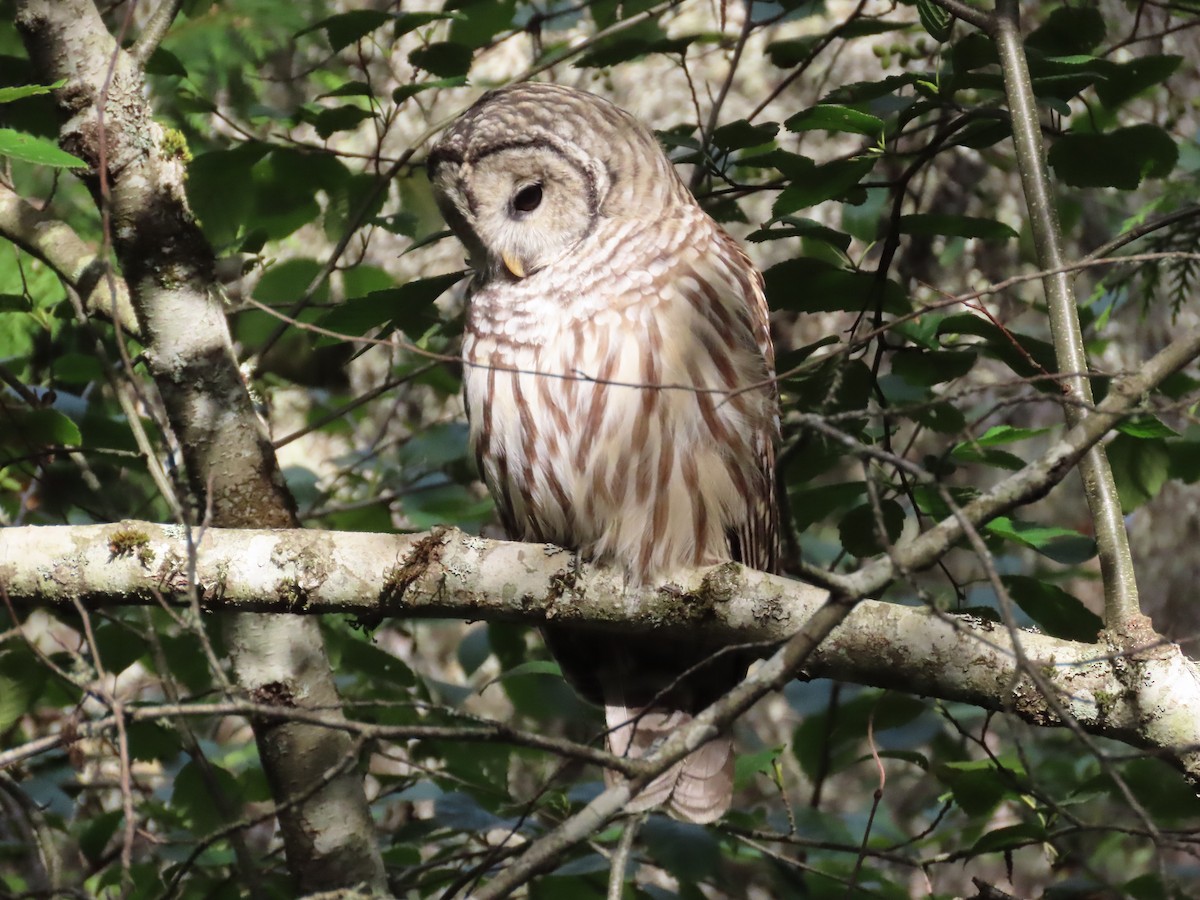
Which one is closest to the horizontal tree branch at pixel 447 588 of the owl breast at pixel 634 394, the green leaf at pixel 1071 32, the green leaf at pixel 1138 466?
the owl breast at pixel 634 394

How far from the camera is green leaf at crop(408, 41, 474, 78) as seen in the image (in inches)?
126

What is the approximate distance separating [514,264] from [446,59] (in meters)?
0.56

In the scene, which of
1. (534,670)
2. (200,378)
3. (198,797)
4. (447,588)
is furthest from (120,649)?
(447,588)

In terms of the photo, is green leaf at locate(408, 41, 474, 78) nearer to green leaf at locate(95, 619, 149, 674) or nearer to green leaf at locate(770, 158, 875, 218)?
green leaf at locate(770, 158, 875, 218)

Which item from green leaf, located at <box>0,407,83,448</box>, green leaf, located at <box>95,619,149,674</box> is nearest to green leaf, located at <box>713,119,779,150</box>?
green leaf, located at <box>0,407,83,448</box>

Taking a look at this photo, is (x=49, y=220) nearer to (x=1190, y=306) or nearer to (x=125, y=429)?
(x=125, y=429)

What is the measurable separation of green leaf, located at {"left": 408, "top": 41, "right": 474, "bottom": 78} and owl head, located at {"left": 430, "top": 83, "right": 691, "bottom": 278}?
0.16 metres

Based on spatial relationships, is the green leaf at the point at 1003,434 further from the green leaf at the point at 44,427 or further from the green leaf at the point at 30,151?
the green leaf at the point at 44,427

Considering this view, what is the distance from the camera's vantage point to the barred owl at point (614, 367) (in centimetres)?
308

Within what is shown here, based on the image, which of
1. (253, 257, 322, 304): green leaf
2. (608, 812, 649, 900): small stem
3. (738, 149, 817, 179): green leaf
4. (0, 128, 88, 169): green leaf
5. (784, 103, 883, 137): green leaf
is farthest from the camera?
(253, 257, 322, 304): green leaf

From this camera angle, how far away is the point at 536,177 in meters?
3.36

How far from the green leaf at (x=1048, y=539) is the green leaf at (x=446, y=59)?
5.76ft

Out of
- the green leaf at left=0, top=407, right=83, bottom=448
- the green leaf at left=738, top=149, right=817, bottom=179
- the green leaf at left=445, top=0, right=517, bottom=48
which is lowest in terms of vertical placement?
the green leaf at left=0, top=407, right=83, bottom=448

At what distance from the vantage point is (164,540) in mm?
2416
